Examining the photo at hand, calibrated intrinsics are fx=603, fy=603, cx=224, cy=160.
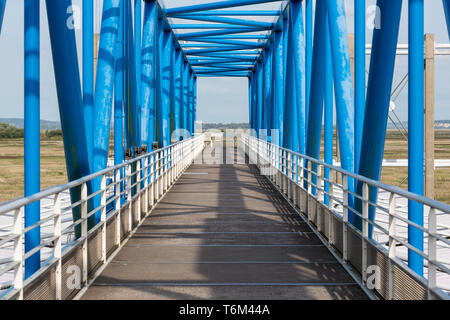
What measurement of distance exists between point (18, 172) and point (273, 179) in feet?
241

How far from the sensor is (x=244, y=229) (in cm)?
856

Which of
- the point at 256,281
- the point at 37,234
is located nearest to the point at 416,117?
the point at 256,281

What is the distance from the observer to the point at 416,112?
6.21m

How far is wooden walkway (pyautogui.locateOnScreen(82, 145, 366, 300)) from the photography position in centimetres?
517

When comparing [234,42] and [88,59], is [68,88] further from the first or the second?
[234,42]

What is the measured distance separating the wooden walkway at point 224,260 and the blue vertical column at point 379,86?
1.18m

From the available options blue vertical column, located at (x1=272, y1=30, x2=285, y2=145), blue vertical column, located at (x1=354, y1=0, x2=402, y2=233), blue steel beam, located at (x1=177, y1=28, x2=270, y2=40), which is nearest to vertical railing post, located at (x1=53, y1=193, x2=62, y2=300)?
blue vertical column, located at (x1=354, y1=0, x2=402, y2=233)

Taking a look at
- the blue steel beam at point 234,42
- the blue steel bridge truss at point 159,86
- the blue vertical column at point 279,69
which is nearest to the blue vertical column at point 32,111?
the blue steel bridge truss at point 159,86

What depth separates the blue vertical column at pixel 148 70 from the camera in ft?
49.3

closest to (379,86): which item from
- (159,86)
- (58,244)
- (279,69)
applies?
(58,244)

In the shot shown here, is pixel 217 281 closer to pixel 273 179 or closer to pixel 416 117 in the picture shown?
pixel 416 117

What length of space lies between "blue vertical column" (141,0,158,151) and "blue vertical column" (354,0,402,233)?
869 cm

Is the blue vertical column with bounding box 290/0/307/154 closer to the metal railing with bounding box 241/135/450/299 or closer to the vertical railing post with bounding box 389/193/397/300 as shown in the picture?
the metal railing with bounding box 241/135/450/299

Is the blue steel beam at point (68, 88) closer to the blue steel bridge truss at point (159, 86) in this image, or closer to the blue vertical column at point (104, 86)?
the blue steel bridge truss at point (159, 86)
